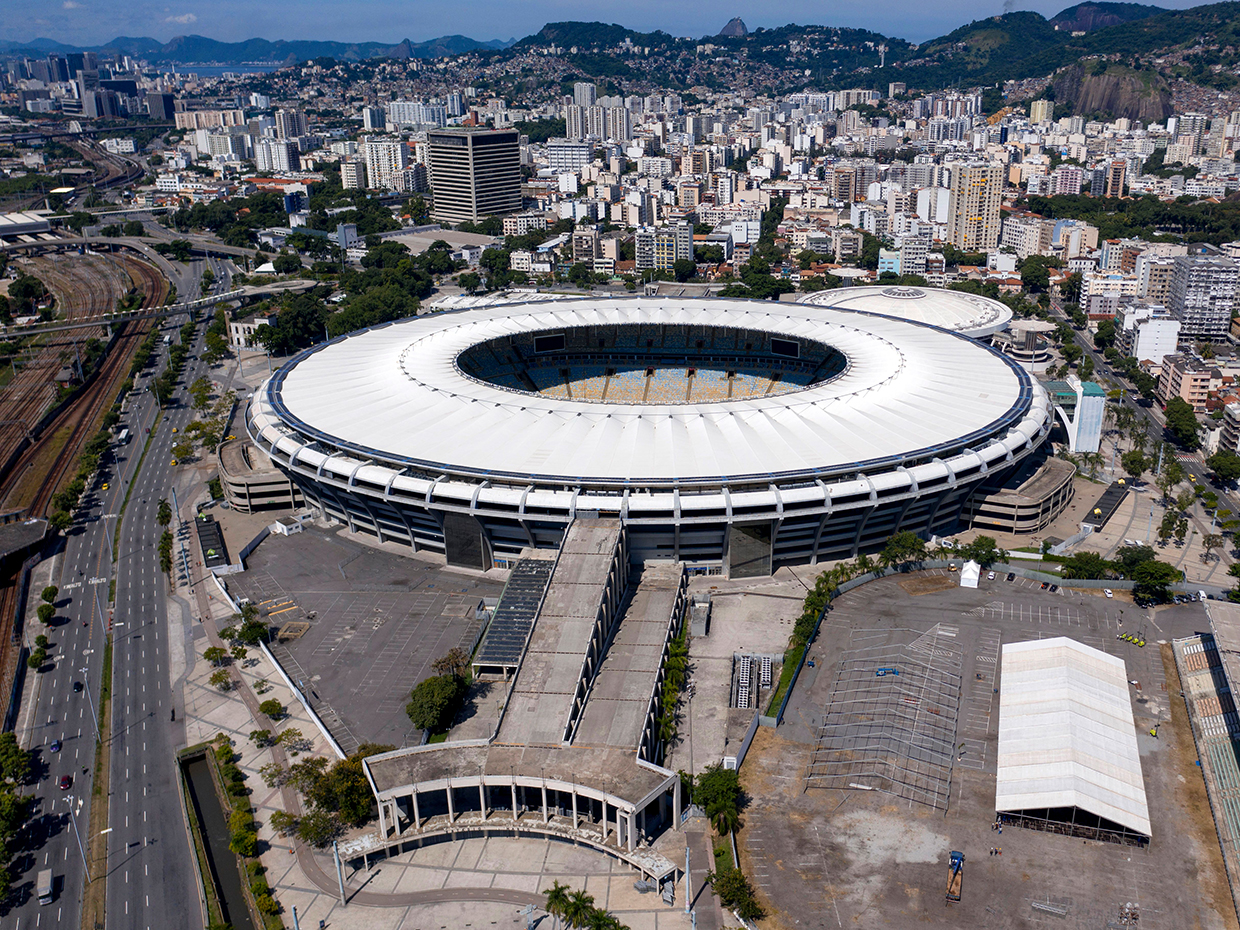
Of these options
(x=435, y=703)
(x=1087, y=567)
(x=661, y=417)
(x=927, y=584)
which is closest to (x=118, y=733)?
(x=435, y=703)

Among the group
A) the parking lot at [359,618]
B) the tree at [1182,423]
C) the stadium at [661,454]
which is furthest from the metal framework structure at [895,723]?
the tree at [1182,423]

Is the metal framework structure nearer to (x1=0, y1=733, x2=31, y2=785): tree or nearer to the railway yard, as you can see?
(x1=0, y1=733, x2=31, y2=785): tree

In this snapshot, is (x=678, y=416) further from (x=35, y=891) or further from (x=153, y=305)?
(x=153, y=305)

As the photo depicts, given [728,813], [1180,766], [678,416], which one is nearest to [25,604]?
[678,416]

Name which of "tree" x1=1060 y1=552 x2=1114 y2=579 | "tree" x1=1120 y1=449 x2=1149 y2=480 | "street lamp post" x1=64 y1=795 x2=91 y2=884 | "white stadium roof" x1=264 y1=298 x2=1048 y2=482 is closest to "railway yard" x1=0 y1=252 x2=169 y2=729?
"street lamp post" x1=64 y1=795 x2=91 y2=884

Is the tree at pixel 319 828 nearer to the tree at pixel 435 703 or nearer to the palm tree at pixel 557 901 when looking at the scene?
the tree at pixel 435 703

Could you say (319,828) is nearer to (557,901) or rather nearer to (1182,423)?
(557,901)
